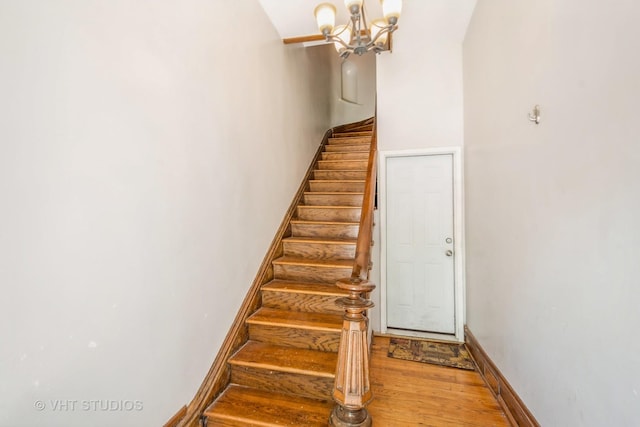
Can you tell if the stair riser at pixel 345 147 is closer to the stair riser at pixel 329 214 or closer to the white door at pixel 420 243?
the white door at pixel 420 243

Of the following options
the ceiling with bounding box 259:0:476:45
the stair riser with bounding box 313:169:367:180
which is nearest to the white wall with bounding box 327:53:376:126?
the stair riser with bounding box 313:169:367:180

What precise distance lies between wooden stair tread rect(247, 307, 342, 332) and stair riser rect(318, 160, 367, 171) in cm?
207

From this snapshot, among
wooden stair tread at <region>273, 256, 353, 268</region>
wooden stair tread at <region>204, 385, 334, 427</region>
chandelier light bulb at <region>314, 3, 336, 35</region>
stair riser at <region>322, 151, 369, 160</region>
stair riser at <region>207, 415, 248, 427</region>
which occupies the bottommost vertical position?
stair riser at <region>207, 415, 248, 427</region>

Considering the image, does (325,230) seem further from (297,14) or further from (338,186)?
(297,14)

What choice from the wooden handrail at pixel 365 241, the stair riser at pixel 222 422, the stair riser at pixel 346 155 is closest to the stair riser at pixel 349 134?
the stair riser at pixel 346 155

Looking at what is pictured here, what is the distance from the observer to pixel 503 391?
1826 mm

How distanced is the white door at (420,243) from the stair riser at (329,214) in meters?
0.41

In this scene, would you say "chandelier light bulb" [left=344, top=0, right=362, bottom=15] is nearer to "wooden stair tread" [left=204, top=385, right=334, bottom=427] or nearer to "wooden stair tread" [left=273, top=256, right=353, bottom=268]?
"wooden stair tread" [left=273, top=256, right=353, bottom=268]

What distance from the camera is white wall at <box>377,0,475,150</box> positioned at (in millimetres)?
2867

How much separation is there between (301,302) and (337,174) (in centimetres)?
188

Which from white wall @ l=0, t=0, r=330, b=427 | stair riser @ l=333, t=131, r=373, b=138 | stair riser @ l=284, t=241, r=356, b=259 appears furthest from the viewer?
stair riser @ l=333, t=131, r=373, b=138

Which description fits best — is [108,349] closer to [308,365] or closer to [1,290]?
[1,290]

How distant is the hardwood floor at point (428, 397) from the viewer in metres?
1.73

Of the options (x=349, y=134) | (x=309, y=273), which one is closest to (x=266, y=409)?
(x=309, y=273)
